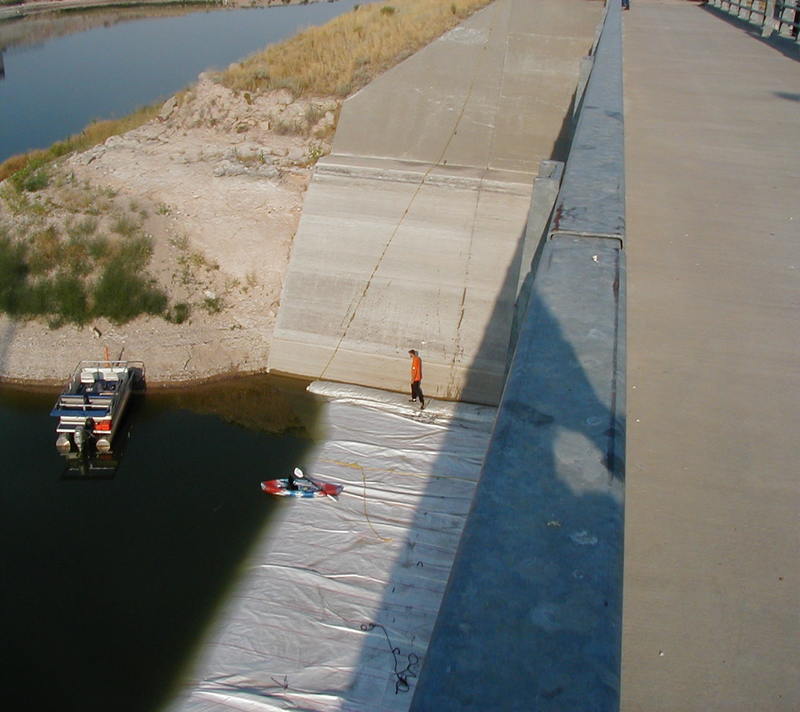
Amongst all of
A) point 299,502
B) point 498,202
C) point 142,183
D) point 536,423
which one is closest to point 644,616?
point 536,423

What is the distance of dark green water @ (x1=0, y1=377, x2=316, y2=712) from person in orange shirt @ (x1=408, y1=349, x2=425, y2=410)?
238cm

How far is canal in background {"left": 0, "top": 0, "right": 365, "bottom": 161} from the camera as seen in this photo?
35094 mm

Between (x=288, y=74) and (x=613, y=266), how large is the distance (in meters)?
25.9

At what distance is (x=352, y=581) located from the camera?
1260cm

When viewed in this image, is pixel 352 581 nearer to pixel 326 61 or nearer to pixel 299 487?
pixel 299 487

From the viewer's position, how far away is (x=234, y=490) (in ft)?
51.6

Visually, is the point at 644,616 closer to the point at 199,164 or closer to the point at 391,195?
the point at 391,195

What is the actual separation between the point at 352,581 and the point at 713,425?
972 centimetres

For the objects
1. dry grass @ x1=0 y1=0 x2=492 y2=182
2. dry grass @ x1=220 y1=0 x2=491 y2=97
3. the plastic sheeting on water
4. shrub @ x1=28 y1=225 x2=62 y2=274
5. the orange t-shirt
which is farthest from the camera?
dry grass @ x1=220 y1=0 x2=491 y2=97

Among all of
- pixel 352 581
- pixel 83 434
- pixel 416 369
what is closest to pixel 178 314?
pixel 83 434

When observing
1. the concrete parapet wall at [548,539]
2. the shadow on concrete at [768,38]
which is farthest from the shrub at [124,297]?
the concrete parapet wall at [548,539]

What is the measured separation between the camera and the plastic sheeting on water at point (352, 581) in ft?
36.0

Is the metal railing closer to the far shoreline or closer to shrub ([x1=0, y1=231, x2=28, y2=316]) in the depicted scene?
shrub ([x1=0, y1=231, x2=28, y2=316])

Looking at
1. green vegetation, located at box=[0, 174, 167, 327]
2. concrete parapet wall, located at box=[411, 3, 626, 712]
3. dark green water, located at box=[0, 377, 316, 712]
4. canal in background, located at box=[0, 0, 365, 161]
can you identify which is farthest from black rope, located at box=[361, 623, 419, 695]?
canal in background, located at box=[0, 0, 365, 161]
